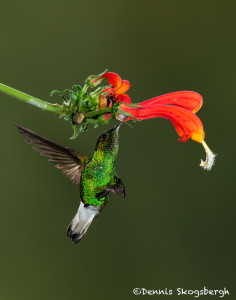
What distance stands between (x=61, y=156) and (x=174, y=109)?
0.38 meters

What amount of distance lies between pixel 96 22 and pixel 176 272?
1.81 m

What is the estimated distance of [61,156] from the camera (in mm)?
1630

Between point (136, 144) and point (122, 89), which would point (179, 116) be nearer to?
point (122, 89)

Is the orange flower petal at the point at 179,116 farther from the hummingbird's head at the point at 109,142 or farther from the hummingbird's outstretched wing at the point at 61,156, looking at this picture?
the hummingbird's outstretched wing at the point at 61,156

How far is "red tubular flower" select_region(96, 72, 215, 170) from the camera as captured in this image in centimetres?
146

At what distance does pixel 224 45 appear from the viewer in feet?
12.5

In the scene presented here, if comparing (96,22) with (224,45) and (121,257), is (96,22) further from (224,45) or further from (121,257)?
(121,257)

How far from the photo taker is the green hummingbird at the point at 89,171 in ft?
5.05

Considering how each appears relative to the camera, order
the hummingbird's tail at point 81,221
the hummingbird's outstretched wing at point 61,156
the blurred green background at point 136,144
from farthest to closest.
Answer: the blurred green background at point 136,144, the hummingbird's tail at point 81,221, the hummingbird's outstretched wing at point 61,156

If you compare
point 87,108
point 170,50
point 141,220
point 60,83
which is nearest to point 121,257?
point 141,220

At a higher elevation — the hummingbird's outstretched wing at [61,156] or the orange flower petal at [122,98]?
the orange flower petal at [122,98]

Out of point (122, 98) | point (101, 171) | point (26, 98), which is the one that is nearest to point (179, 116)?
point (122, 98)

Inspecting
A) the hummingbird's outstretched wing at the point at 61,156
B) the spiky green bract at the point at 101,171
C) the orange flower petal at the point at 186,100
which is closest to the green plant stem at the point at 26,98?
the hummingbird's outstretched wing at the point at 61,156

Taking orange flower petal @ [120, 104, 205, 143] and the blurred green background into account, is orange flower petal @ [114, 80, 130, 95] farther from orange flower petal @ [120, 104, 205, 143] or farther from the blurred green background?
the blurred green background
